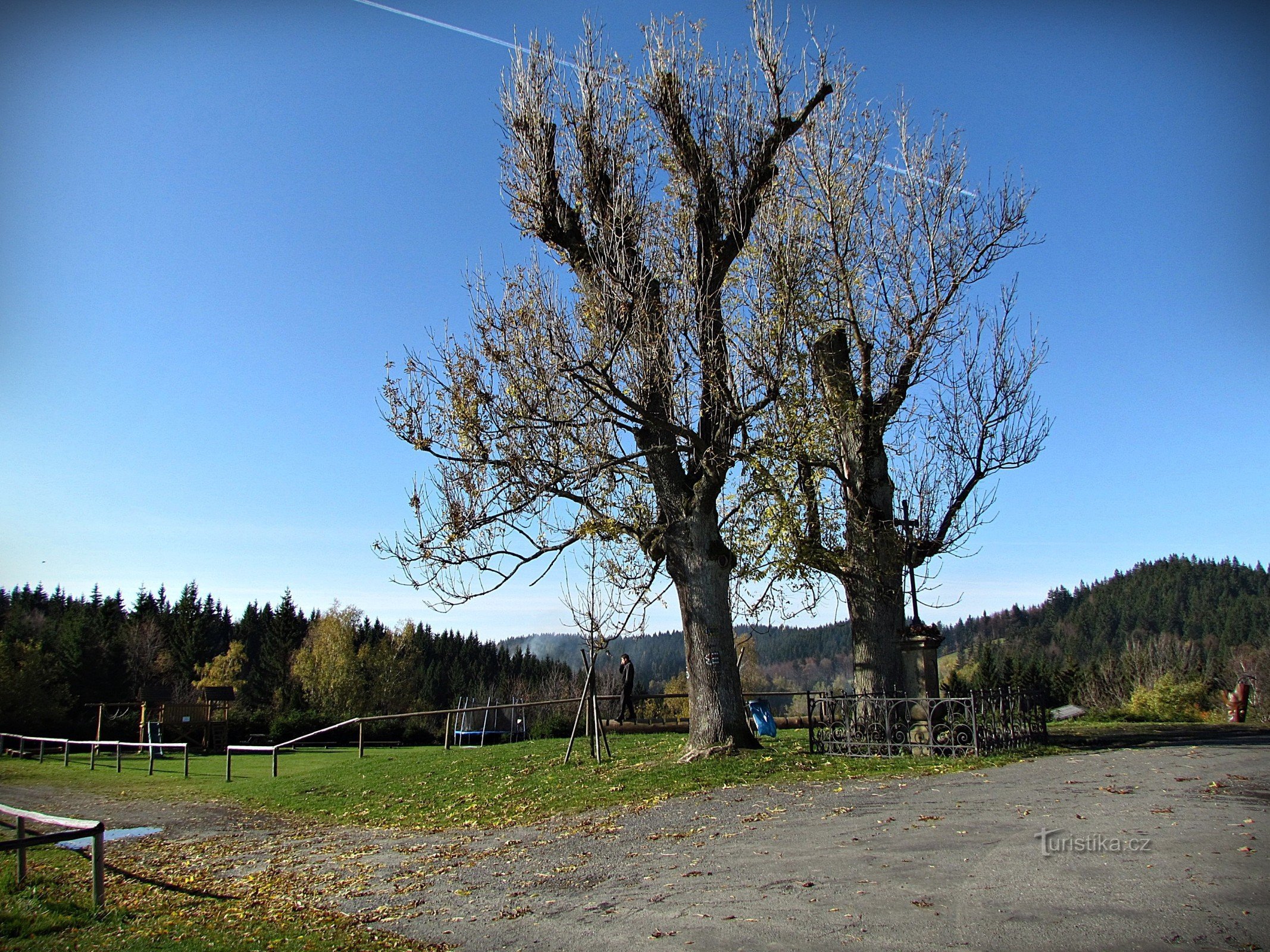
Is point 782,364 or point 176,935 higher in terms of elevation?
point 782,364

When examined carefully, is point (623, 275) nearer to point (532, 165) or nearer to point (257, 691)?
point (532, 165)

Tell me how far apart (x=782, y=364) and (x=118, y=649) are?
2479 inches

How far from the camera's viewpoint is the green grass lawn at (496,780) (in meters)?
12.2

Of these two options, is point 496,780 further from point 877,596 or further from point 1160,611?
point 1160,611

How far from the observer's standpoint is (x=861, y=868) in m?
7.04

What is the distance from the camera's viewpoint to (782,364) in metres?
14.0

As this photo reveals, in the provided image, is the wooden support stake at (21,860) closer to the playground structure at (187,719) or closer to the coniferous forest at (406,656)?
the coniferous forest at (406,656)

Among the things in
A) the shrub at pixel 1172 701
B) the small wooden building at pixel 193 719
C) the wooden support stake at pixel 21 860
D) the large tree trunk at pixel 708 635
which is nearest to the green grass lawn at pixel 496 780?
the large tree trunk at pixel 708 635

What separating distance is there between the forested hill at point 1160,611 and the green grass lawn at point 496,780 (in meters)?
76.8

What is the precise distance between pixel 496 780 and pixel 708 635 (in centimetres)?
473

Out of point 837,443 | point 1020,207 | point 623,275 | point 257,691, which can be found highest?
point 1020,207

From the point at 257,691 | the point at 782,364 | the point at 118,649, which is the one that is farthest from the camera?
the point at 257,691

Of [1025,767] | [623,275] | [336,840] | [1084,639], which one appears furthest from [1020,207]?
[1084,639]

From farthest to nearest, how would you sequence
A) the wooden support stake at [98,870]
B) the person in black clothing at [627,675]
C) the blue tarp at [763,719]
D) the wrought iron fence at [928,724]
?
the person in black clothing at [627,675], the blue tarp at [763,719], the wrought iron fence at [928,724], the wooden support stake at [98,870]
